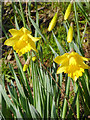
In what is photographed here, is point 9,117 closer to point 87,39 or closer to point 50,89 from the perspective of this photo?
point 50,89

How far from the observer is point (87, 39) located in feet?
8.28

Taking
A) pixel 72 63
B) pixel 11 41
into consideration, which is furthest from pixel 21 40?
pixel 72 63

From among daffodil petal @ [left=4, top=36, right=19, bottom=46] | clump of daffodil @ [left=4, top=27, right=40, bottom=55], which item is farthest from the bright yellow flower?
daffodil petal @ [left=4, top=36, right=19, bottom=46]

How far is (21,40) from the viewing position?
1.19 meters

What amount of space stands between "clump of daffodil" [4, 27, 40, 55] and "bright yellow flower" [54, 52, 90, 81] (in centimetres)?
22

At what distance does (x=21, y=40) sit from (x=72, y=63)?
1.18 ft

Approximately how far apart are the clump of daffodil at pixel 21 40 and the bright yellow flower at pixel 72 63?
22 cm

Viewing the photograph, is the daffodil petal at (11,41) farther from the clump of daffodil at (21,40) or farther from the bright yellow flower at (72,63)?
the bright yellow flower at (72,63)

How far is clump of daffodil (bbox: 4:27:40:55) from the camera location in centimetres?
118

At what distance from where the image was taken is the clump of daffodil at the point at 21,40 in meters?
Answer: 1.18

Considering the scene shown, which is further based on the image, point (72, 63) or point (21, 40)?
point (21, 40)

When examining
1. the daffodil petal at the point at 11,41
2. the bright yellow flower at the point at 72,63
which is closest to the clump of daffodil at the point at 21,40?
the daffodil petal at the point at 11,41

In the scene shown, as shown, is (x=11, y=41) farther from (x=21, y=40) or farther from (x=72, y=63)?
(x=72, y=63)

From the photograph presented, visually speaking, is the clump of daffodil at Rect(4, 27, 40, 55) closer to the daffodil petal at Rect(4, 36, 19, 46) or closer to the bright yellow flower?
the daffodil petal at Rect(4, 36, 19, 46)
